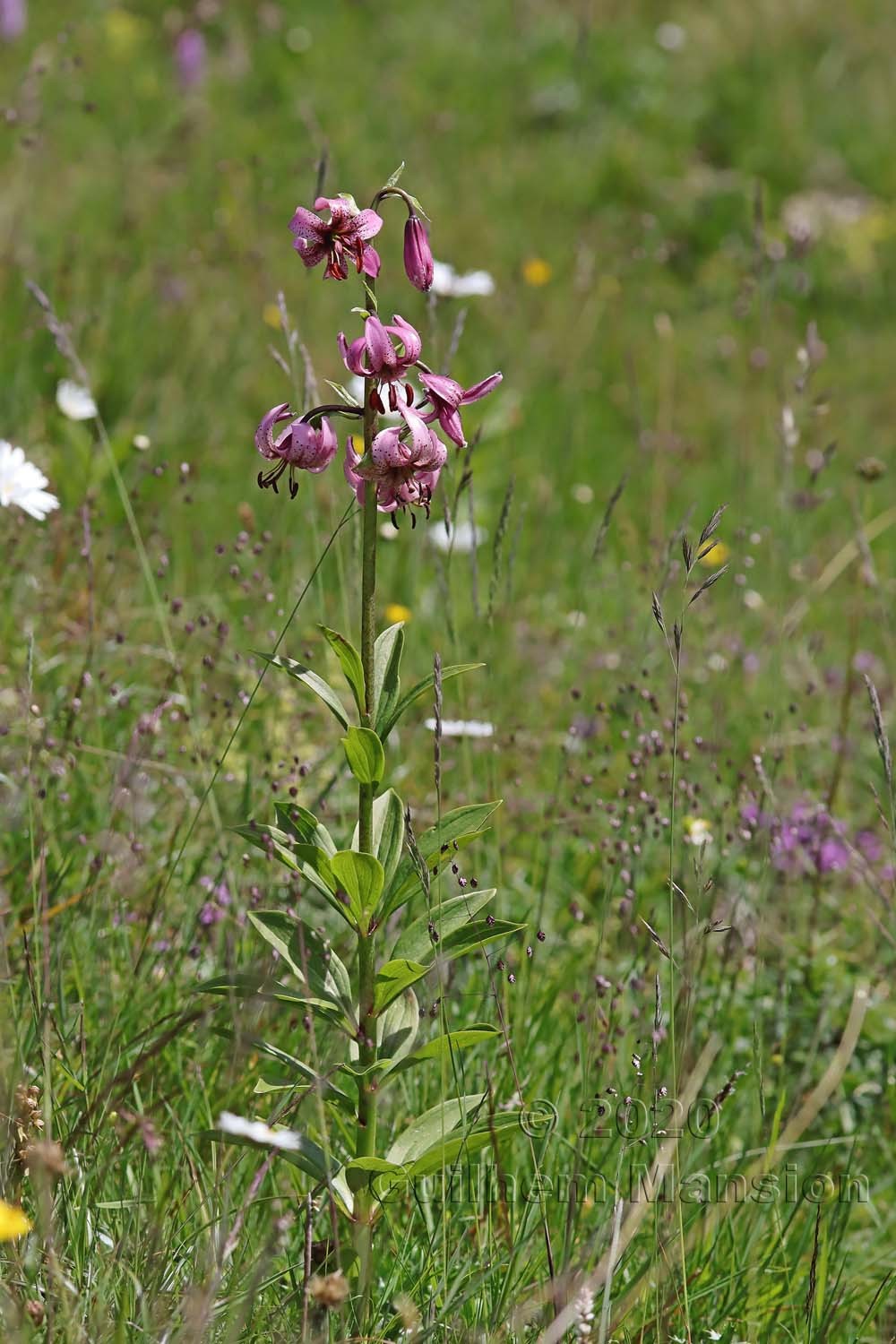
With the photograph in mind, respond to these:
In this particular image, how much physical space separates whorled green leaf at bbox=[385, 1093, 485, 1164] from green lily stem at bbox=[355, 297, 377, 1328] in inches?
1.9

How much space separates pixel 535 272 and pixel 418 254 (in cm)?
418

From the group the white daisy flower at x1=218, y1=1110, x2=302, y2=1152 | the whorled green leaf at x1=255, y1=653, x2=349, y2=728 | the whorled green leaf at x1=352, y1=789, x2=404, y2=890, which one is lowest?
the white daisy flower at x1=218, y1=1110, x2=302, y2=1152

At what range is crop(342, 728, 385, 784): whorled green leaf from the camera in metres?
1.41

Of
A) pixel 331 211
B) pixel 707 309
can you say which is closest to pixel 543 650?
pixel 331 211

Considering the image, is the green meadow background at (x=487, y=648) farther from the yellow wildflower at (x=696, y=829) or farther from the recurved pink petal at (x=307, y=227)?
the recurved pink petal at (x=307, y=227)

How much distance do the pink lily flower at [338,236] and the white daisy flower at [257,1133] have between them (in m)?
0.86

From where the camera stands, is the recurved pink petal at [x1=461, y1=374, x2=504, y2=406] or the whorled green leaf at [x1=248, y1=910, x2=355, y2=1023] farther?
the whorled green leaf at [x1=248, y1=910, x2=355, y2=1023]

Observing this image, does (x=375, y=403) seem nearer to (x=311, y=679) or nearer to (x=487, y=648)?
(x=311, y=679)

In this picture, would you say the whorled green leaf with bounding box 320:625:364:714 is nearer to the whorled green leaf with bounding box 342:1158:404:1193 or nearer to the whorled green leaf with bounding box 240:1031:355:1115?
the whorled green leaf with bounding box 240:1031:355:1115

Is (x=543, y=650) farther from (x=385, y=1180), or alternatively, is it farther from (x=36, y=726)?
(x=385, y=1180)

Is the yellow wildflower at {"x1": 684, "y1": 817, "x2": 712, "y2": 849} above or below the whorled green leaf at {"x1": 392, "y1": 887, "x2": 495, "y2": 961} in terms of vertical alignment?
above

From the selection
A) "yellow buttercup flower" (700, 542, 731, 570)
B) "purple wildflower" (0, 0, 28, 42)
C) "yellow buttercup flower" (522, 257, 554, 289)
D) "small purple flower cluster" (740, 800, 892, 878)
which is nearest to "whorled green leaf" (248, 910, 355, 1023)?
"small purple flower cluster" (740, 800, 892, 878)

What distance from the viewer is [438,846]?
5.02 ft

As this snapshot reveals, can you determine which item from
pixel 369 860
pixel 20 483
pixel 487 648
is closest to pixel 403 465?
pixel 369 860
